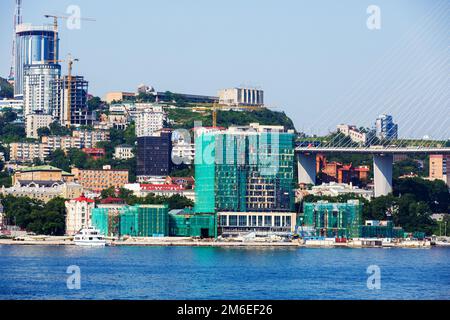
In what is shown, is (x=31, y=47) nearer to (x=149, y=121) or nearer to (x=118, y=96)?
(x=118, y=96)

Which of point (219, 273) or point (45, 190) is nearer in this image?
point (219, 273)

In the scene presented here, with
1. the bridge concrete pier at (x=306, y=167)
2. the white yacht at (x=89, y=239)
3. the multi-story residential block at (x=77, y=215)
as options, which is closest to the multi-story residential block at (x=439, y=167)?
the bridge concrete pier at (x=306, y=167)

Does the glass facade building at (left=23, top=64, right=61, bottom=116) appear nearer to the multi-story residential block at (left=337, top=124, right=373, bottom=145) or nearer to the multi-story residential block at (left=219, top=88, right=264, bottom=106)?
the multi-story residential block at (left=219, top=88, right=264, bottom=106)

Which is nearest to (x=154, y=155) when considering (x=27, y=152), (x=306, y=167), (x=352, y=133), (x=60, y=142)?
(x=306, y=167)

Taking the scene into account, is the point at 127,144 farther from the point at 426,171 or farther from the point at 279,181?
the point at 279,181

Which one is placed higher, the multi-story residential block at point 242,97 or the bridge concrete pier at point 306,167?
the multi-story residential block at point 242,97

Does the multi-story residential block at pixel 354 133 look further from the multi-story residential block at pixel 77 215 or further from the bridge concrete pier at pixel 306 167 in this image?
the multi-story residential block at pixel 77 215
